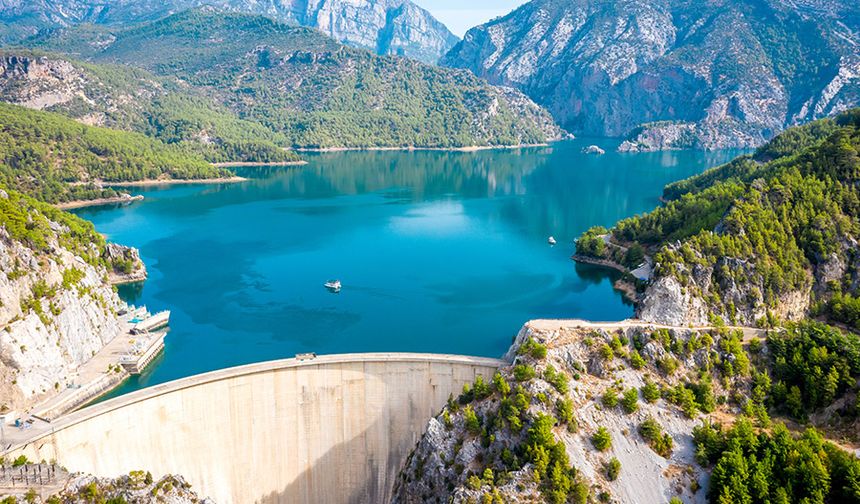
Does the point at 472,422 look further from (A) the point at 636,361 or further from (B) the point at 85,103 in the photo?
(B) the point at 85,103

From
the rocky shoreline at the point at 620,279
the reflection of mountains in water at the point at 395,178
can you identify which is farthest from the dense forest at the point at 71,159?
the rocky shoreline at the point at 620,279

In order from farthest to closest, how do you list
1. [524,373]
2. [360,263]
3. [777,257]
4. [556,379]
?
[360,263] → [777,257] → [524,373] → [556,379]

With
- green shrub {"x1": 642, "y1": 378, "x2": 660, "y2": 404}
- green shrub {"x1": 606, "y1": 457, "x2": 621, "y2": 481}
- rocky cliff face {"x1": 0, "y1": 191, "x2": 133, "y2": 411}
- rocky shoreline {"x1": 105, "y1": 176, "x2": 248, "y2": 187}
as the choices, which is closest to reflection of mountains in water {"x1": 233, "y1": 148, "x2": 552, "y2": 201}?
rocky shoreline {"x1": 105, "y1": 176, "x2": 248, "y2": 187}

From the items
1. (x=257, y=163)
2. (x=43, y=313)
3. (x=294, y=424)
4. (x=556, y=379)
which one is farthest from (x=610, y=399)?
(x=257, y=163)

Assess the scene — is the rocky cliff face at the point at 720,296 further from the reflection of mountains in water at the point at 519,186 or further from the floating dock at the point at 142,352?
the floating dock at the point at 142,352

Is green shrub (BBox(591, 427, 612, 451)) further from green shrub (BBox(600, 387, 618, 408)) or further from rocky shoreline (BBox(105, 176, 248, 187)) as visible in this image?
rocky shoreline (BBox(105, 176, 248, 187))

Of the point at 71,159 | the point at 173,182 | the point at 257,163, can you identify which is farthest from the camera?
the point at 257,163
